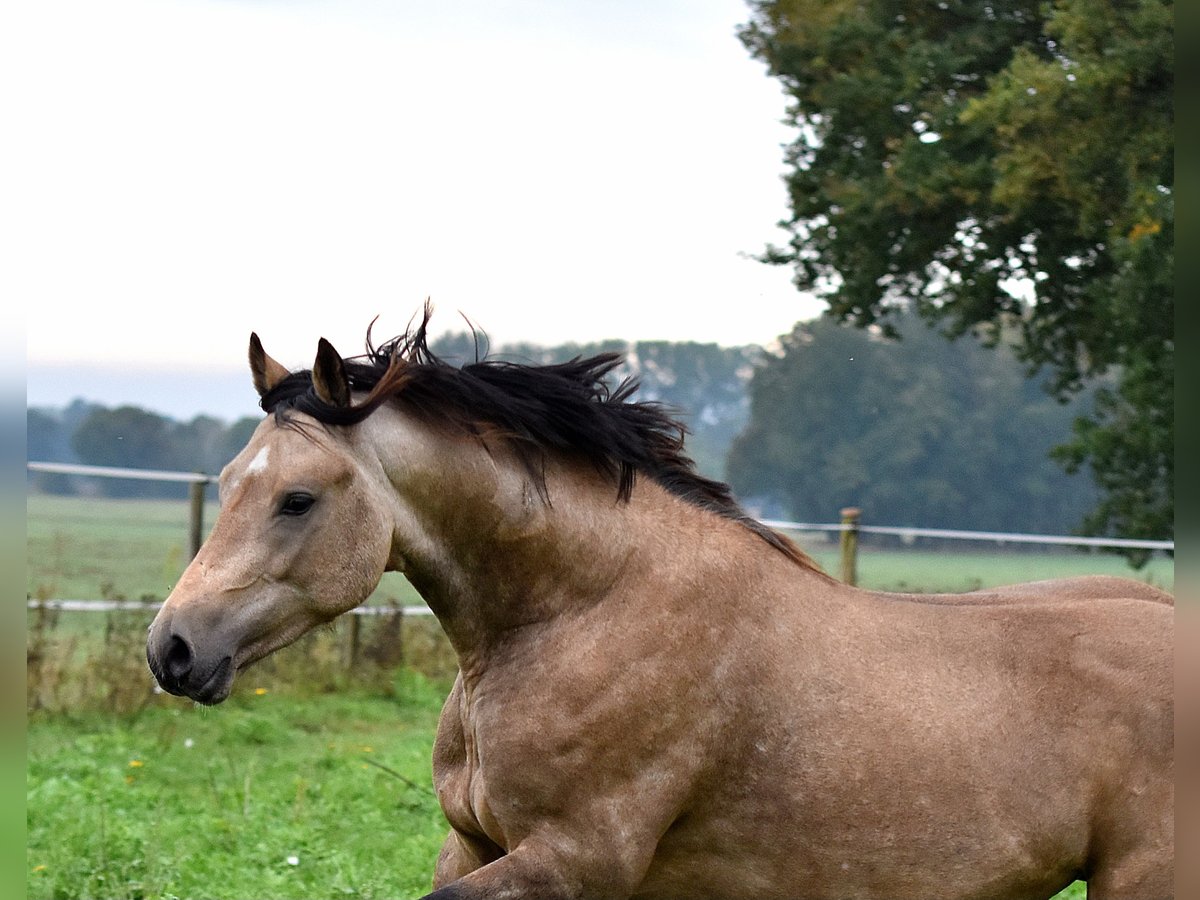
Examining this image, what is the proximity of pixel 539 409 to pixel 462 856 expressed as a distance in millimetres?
1317

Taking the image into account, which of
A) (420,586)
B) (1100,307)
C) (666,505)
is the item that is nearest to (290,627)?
(420,586)

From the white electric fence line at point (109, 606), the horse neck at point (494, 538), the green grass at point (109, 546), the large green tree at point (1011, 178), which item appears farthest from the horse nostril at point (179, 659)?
the green grass at point (109, 546)

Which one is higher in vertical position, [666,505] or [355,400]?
[355,400]

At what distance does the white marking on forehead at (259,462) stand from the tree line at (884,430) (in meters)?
39.0

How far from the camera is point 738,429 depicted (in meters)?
47.2

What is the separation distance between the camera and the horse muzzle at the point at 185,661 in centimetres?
304

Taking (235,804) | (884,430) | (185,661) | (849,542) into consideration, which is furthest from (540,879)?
(884,430)

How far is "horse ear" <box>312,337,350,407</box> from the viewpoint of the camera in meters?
3.35

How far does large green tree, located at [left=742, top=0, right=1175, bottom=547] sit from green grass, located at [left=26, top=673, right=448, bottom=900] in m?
7.46

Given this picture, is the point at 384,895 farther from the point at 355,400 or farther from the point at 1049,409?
the point at 1049,409

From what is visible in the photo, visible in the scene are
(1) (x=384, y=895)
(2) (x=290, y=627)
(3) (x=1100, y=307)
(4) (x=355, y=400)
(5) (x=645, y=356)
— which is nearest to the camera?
(2) (x=290, y=627)

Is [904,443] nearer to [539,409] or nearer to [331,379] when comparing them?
[539,409]

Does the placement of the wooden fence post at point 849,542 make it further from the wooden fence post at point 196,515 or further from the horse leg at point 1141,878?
the horse leg at point 1141,878

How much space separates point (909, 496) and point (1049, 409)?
6.73 metres
